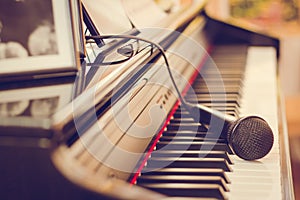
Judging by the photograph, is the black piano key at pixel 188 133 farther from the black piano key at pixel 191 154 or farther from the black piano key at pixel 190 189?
the black piano key at pixel 190 189

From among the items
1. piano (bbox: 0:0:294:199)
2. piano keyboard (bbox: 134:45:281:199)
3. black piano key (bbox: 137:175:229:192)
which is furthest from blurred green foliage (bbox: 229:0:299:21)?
black piano key (bbox: 137:175:229:192)

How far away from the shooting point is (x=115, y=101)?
1.02m

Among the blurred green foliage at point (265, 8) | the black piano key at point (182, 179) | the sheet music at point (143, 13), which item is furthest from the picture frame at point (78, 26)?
the blurred green foliage at point (265, 8)

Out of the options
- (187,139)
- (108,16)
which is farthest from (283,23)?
(187,139)

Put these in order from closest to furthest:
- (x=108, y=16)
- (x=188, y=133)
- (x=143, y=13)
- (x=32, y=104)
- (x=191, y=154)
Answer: (x=32, y=104) → (x=191, y=154) → (x=188, y=133) → (x=108, y=16) → (x=143, y=13)

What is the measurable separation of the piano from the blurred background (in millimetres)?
2165

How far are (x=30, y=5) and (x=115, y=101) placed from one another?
25cm

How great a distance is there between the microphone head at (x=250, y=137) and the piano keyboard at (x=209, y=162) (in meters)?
0.03

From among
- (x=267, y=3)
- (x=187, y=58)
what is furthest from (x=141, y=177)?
(x=267, y=3)

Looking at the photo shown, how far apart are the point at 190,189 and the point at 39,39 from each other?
404 mm

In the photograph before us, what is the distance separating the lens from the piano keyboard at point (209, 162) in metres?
0.99

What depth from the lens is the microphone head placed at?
3.64 ft

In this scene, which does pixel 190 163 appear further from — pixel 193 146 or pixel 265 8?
pixel 265 8

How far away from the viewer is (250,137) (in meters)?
1.11
